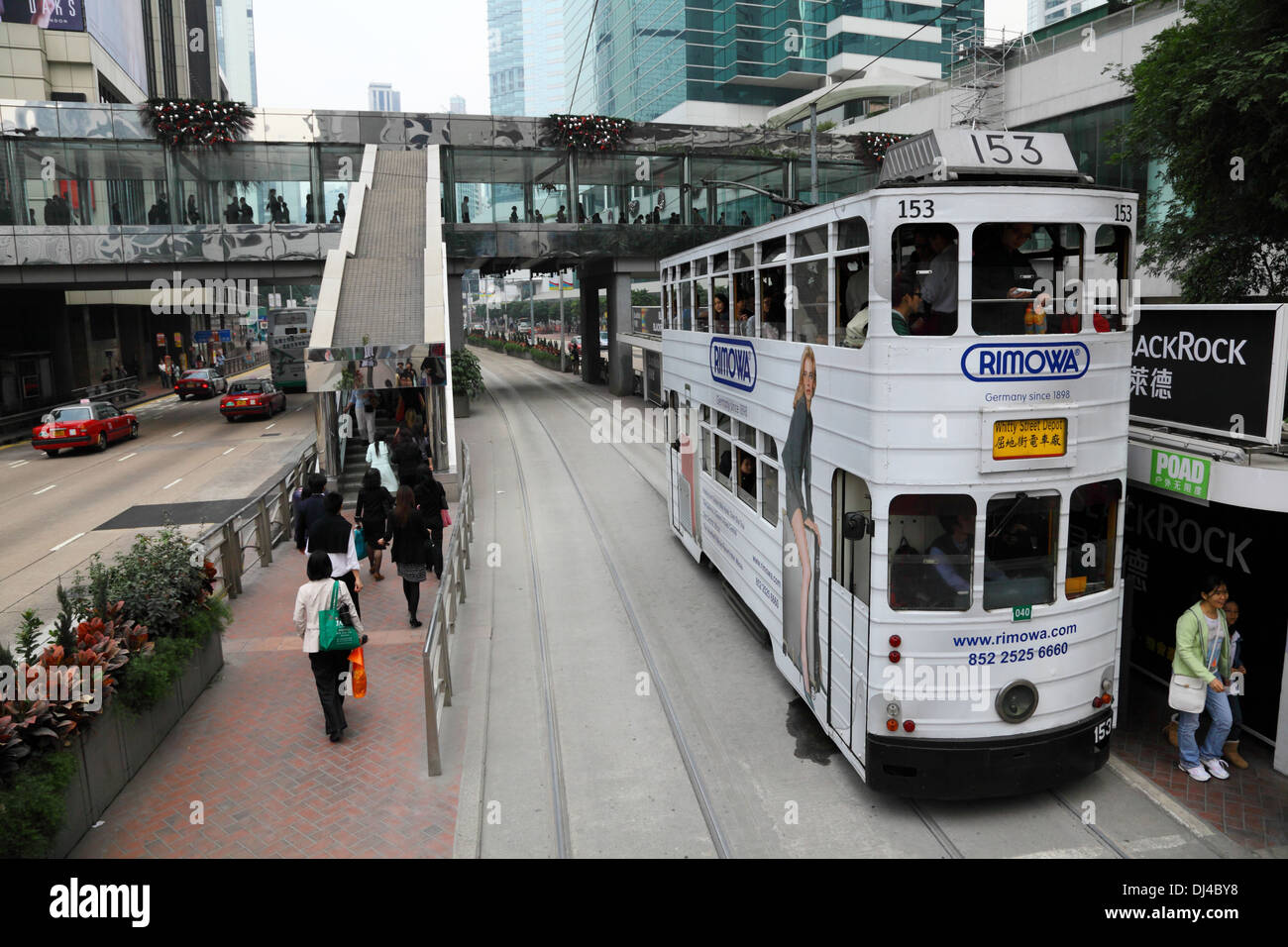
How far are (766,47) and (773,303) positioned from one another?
7383 centimetres

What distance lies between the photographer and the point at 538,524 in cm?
1716

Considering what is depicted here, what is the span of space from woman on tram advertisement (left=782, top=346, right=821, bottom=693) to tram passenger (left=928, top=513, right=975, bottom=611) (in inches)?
50.1

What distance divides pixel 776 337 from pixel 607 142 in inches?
1188

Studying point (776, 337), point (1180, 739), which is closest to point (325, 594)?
point (776, 337)

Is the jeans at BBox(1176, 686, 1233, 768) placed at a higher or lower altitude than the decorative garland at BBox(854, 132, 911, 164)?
lower

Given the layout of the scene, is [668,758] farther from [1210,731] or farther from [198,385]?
[198,385]

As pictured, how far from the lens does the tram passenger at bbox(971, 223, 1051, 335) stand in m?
6.53

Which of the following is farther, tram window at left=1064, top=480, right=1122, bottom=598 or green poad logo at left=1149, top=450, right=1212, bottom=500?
green poad logo at left=1149, top=450, right=1212, bottom=500

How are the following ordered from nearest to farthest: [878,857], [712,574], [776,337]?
[878,857] → [776,337] → [712,574]

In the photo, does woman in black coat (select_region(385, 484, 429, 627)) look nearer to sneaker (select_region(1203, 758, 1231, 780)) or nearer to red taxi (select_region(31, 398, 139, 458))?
sneaker (select_region(1203, 758, 1231, 780))

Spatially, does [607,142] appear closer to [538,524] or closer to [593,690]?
[538,524]

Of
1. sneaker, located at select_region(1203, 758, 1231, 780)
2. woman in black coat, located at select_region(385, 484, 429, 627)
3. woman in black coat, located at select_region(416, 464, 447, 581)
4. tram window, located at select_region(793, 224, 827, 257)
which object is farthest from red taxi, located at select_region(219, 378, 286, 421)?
sneaker, located at select_region(1203, 758, 1231, 780)

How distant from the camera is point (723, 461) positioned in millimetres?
11602
